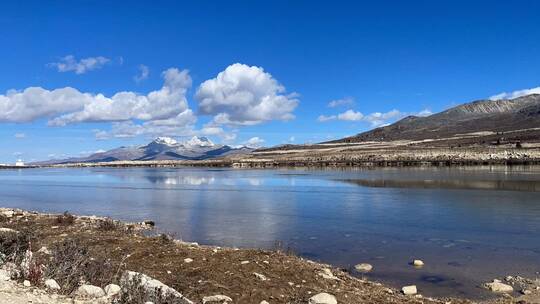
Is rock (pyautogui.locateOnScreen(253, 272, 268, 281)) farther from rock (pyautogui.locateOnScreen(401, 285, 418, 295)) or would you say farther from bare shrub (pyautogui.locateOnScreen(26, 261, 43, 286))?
bare shrub (pyautogui.locateOnScreen(26, 261, 43, 286))

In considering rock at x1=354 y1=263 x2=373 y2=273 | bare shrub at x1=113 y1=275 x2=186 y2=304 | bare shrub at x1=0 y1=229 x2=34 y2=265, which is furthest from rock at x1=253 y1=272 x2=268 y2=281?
bare shrub at x1=0 y1=229 x2=34 y2=265

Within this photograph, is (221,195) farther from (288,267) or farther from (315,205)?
(288,267)

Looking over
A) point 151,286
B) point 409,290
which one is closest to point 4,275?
point 151,286

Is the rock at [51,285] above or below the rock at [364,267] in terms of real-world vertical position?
above

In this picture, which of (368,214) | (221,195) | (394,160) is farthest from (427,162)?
(368,214)

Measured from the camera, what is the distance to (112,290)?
9.77 metres

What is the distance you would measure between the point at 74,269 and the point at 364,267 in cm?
884

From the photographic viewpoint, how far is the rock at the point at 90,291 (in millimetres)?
9438

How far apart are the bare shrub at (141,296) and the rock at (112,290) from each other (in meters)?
0.32

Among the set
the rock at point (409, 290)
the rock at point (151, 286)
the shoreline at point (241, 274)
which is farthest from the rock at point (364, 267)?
the rock at point (151, 286)

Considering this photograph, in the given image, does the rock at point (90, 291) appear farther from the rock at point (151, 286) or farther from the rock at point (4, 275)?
the rock at point (4, 275)

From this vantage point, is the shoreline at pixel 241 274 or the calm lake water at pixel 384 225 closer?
A: the shoreline at pixel 241 274

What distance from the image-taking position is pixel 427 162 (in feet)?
326

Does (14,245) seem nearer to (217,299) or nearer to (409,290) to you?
(217,299)
